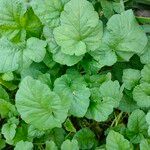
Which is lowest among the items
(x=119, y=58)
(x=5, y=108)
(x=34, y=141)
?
(x=34, y=141)

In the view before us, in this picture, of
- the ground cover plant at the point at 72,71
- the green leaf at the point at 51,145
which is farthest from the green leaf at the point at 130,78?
the green leaf at the point at 51,145

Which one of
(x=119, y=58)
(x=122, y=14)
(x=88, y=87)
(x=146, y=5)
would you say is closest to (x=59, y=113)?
(x=88, y=87)

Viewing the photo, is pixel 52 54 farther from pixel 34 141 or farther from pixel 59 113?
pixel 34 141

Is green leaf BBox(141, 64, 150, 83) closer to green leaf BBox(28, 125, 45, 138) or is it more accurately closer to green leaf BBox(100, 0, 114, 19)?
green leaf BBox(100, 0, 114, 19)

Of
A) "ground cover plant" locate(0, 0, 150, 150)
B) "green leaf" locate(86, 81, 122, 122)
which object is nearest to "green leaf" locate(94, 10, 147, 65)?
"ground cover plant" locate(0, 0, 150, 150)

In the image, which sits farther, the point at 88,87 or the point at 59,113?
the point at 88,87

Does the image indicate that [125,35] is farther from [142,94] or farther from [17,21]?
[17,21]

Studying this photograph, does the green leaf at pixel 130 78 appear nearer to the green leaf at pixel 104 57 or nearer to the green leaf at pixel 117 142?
the green leaf at pixel 104 57
